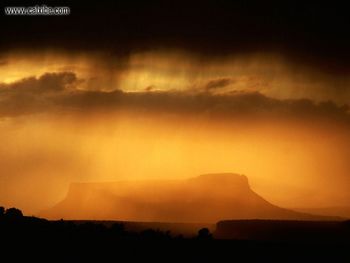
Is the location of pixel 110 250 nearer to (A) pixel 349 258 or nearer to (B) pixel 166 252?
(B) pixel 166 252

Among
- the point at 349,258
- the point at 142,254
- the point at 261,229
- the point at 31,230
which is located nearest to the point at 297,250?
the point at 349,258

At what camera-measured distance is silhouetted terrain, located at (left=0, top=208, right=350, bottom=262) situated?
4562cm

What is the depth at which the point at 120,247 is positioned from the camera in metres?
49.2

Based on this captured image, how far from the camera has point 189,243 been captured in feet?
167

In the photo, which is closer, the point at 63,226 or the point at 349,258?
the point at 349,258

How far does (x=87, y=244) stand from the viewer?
163 ft

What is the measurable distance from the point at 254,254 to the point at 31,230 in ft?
53.7

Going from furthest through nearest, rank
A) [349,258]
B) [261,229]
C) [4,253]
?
[261,229]
[349,258]
[4,253]

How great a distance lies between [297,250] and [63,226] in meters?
17.7

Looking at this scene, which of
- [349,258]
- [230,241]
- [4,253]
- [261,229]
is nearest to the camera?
[4,253]

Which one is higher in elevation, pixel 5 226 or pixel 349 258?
pixel 5 226

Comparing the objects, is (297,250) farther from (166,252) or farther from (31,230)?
(31,230)

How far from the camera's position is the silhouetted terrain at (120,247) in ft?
150

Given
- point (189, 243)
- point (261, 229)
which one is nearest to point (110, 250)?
point (189, 243)
